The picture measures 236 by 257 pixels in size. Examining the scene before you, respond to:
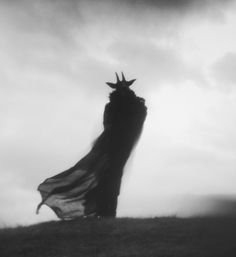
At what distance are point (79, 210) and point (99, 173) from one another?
141 cm

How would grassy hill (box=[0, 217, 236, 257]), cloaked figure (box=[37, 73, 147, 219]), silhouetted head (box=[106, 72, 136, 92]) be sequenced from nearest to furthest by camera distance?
grassy hill (box=[0, 217, 236, 257]) < cloaked figure (box=[37, 73, 147, 219]) < silhouetted head (box=[106, 72, 136, 92])

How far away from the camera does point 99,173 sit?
21.4 m

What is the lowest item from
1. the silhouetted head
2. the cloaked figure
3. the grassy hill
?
the grassy hill

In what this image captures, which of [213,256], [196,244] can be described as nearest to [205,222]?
[196,244]

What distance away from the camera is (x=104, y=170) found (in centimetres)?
2148

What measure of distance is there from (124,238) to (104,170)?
15.8 feet

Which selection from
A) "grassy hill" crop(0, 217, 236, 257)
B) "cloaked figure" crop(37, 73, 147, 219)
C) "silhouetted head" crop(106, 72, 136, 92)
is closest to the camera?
"grassy hill" crop(0, 217, 236, 257)

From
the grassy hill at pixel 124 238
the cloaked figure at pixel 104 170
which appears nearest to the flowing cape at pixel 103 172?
the cloaked figure at pixel 104 170

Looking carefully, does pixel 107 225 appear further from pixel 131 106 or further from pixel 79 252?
pixel 131 106

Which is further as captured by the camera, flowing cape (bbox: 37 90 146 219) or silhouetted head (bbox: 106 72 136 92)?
silhouetted head (bbox: 106 72 136 92)

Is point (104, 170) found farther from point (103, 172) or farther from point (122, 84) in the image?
point (122, 84)

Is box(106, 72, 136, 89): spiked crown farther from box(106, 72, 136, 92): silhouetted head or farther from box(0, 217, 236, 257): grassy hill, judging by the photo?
box(0, 217, 236, 257): grassy hill

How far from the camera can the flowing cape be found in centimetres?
2095

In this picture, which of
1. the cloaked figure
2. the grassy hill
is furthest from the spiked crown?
the grassy hill
